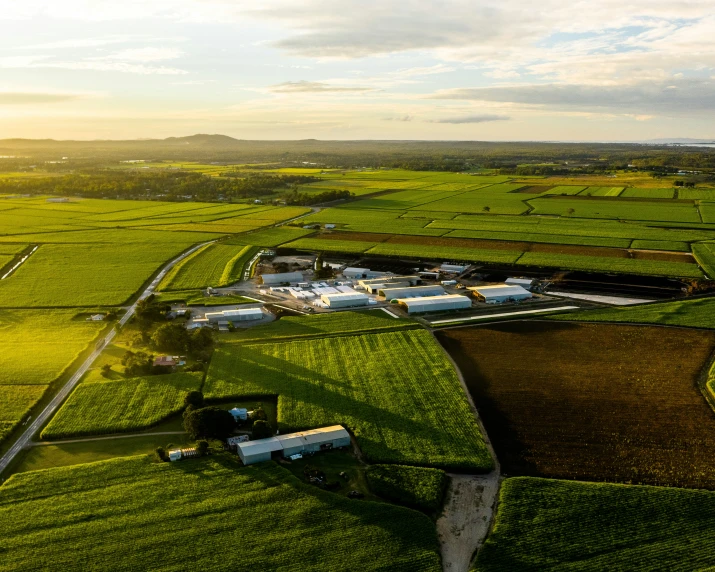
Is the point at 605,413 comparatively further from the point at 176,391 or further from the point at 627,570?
the point at 176,391

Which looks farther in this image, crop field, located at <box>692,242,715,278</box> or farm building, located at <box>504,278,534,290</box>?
crop field, located at <box>692,242,715,278</box>

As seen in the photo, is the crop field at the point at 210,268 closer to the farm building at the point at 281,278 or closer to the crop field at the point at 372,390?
the farm building at the point at 281,278

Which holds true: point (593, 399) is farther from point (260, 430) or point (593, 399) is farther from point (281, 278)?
point (281, 278)

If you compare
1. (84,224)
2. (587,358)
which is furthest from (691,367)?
(84,224)

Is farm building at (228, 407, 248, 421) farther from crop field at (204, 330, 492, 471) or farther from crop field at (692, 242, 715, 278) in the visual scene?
crop field at (692, 242, 715, 278)

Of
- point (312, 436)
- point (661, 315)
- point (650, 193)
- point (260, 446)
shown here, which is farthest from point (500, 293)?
point (650, 193)

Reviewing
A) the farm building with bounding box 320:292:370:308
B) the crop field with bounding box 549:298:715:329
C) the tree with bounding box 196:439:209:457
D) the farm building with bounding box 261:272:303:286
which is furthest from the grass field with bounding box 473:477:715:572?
the farm building with bounding box 261:272:303:286
